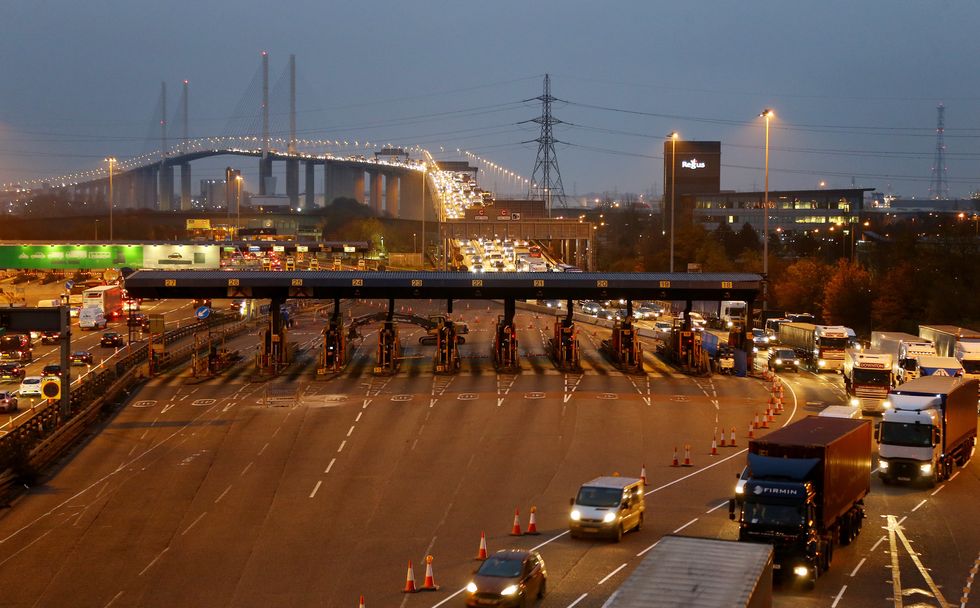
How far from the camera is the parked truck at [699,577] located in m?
14.2

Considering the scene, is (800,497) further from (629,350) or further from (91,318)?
(91,318)

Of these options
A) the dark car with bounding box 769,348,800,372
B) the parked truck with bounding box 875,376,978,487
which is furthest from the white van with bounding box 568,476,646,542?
the dark car with bounding box 769,348,800,372

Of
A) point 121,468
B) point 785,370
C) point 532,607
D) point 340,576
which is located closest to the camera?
point 532,607

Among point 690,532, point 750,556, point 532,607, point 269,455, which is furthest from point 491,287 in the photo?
point 750,556

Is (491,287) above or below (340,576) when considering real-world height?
above

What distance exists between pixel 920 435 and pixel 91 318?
61.3m

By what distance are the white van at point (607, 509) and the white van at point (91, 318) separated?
6027 centimetres

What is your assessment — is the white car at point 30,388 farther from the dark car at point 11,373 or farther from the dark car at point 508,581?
the dark car at point 508,581

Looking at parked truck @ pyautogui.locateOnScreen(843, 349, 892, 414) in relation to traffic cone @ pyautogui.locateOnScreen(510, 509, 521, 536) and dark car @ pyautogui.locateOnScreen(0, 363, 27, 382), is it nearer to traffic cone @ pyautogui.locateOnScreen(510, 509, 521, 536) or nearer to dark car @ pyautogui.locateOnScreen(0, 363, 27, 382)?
traffic cone @ pyautogui.locateOnScreen(510, 509, 521, 536)

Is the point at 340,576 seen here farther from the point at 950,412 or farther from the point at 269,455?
the point at 950,412

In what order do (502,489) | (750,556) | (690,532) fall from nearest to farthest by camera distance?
(750,556) → (690,532) → (502,489)

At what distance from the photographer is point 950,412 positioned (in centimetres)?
3114

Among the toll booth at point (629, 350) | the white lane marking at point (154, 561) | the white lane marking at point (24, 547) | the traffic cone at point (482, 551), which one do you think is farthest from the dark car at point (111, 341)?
the traffic cone at point (482, 551)

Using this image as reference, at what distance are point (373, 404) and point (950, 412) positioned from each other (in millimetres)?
19997
